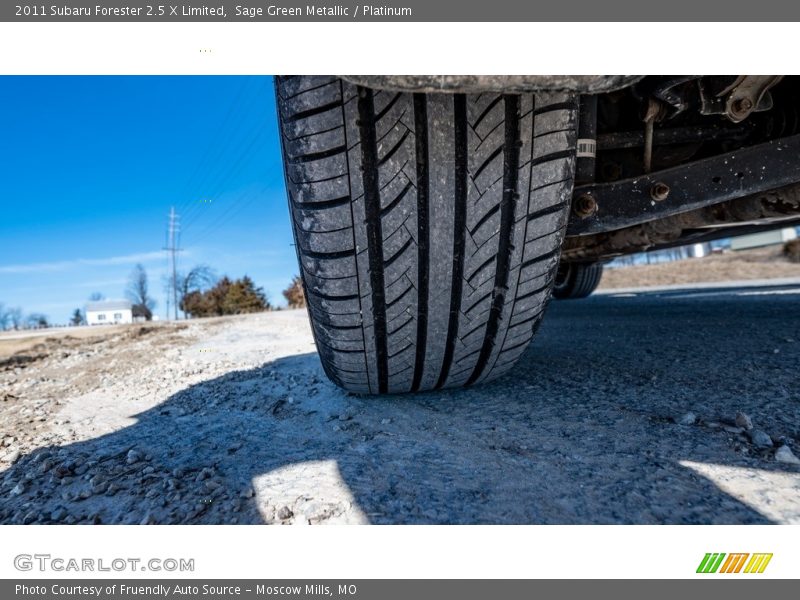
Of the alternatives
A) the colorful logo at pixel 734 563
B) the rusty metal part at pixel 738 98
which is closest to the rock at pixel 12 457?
the colorful logo at pixel 734 563

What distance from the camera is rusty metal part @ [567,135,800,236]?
135 centimetres

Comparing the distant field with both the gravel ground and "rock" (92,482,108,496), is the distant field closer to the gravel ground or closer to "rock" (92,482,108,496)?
the gravel ground

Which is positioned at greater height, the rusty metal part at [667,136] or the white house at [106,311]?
the rusty metal part at [667,136]

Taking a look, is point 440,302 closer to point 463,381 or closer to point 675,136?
point 463,381

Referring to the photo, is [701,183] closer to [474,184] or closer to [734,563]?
[474,184]

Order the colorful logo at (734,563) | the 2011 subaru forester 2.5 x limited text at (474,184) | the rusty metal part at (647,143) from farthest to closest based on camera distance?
the rusty metal part at (647,143), the 2011 subaru forester 2.5 x limited text at (474,184), the colorful logo at (734,563)

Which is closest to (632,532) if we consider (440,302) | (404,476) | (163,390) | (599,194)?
(404,476)

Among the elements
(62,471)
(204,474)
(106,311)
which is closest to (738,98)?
(204,474)

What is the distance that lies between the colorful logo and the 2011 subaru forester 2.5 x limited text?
77 cm

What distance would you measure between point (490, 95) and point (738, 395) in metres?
1.27

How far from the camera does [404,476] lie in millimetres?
1078

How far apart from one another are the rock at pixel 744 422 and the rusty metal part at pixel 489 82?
0.98 meters

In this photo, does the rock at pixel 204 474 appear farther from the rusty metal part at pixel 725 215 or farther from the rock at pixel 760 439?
the rusty metal part at pixel 725 215

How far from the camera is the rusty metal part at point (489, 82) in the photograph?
819 millimetres
